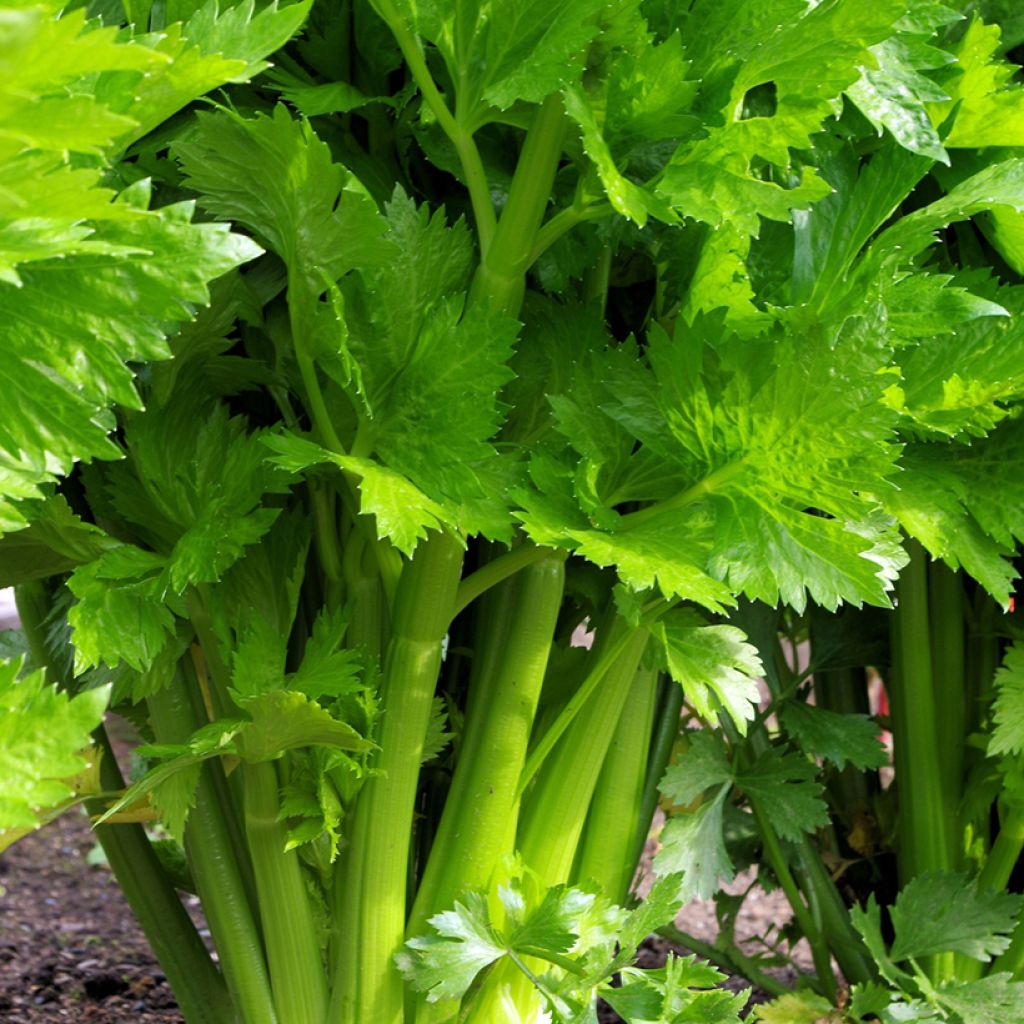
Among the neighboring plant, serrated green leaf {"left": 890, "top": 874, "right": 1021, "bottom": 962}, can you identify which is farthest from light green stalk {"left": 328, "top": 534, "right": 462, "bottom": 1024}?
→ serrated green leaf {"left": 890, "top": 874, "right": 1021, "bottom": 962}

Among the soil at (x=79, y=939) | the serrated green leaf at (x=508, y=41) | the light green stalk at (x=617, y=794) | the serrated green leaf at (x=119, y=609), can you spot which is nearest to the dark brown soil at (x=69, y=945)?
the soil at (x=79, y=939)

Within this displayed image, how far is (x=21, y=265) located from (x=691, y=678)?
0.43 meters

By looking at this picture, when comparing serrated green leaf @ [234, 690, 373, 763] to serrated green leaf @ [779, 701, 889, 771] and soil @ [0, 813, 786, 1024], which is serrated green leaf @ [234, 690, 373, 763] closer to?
soil @ [0, 813, 786, 1024]

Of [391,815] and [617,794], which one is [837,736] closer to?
[617,794]

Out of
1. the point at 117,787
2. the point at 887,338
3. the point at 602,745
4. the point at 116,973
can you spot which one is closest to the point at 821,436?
the point at 887,338

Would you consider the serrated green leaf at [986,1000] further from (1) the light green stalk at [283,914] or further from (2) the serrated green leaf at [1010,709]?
(1) the light green stalk at [283,914]

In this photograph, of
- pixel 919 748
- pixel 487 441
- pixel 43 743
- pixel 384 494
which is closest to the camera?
pixel 43 743

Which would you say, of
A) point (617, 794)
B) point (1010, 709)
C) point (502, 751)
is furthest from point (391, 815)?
point (1010, 709)

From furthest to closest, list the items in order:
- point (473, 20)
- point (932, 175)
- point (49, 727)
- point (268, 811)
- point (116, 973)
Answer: point (116, 973), point (932, 175), point (268, 811), point (473, 20), point (49, 727)

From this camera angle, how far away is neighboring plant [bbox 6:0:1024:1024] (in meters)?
0.65

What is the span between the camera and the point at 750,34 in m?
0.68

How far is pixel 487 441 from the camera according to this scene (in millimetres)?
755

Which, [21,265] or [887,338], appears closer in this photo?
[21,265]

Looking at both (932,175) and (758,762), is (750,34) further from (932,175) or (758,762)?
(758,762)
